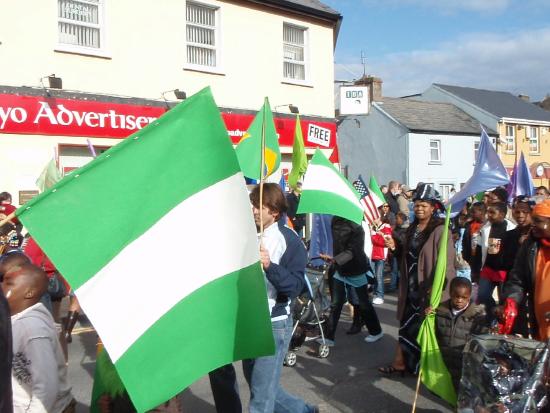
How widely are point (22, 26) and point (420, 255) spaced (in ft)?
31.9

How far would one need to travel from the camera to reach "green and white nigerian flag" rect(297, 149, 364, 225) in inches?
266

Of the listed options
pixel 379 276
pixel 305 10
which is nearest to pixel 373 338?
pixel 379 276

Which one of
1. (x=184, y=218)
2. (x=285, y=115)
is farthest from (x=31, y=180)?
(x=184, y=218)

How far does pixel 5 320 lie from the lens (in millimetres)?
2146

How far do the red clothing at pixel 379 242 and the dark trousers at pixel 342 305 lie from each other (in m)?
2.75

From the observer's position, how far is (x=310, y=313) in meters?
7.32

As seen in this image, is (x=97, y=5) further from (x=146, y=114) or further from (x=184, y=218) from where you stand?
(x=184, y=218)

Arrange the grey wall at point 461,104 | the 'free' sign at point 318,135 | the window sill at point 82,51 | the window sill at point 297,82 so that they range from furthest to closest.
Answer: the grey wall at point 461,104 → the 'free' sign at point 318,135 → the window sill at point 297,82 → the window sill at point 82,51

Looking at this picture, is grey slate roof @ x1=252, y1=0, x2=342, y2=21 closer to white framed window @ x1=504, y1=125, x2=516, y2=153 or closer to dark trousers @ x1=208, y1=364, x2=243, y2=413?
dark trousers @ x1=208, y1=364, x2=243, y2=413

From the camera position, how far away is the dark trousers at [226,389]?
4352 millimetres

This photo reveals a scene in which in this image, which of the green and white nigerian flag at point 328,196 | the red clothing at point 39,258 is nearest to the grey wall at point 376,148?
the green and white nigerian flag at point 328,196

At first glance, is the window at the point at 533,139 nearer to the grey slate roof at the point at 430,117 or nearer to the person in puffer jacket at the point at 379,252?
the grey slate roof at the point at 430,117

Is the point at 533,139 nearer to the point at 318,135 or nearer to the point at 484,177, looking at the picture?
the point at 318,135

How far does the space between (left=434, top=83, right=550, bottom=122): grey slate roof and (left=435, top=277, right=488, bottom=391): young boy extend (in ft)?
115
